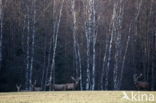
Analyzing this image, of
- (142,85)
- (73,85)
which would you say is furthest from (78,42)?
(142,85)

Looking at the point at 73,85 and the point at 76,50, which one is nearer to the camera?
the point at 73,85

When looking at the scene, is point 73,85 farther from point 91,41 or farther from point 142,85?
point 142,85

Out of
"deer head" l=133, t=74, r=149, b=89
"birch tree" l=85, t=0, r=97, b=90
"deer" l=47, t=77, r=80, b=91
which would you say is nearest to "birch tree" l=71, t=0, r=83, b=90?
"birch tree" l=85, t=0, r=97, b=90

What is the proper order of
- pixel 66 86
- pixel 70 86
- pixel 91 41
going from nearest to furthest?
pixel 66 86 → pixel 70 86 → pixel 91 41

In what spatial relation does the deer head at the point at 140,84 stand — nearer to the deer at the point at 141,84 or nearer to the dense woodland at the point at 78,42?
the deer at the point at 141,84

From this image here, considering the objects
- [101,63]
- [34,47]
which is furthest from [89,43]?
[34,47]

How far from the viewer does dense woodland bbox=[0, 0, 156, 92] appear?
1814cm

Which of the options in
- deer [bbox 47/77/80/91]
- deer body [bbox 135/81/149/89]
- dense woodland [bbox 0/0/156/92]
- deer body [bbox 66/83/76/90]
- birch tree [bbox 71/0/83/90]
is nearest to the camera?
deer [bbox 47/77/80/91]

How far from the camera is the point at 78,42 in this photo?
1923 cm

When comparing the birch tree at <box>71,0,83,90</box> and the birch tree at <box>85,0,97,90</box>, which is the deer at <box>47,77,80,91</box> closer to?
the birch tree at <box>85,0,97,90</box>

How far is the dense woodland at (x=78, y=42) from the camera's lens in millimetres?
18141

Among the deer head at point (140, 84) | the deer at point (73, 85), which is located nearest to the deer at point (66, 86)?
the deer at point (73, 85)

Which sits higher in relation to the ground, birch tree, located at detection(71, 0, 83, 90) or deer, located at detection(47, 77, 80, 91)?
birch tree, located at detection(71, 0, 83, 90)

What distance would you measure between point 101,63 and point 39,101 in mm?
11722
